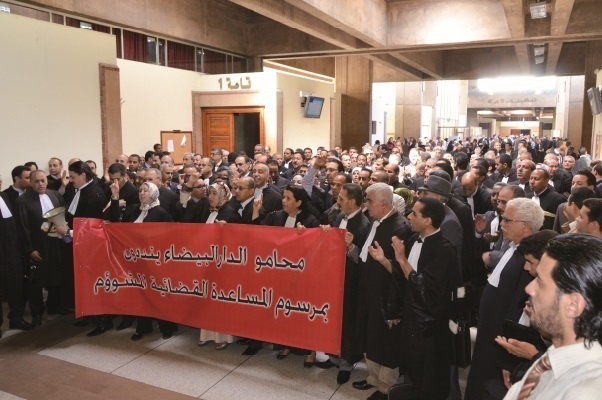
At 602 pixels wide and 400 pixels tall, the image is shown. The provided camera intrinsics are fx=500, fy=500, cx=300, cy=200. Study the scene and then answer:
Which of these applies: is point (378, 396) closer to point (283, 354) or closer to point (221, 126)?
point (283, 354)

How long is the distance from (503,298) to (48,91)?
9.51m

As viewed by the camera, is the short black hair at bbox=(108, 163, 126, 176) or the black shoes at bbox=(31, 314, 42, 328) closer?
the black shoes at bbox=(31, 314, 42, 328)

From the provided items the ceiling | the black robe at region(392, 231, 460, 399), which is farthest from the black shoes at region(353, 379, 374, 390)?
the ceiling

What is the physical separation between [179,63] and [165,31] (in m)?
1.47

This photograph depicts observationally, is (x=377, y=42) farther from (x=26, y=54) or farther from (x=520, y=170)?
(x=26, y=54)

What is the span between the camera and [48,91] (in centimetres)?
981

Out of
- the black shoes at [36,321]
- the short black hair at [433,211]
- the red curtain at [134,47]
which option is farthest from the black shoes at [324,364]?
the red curtain at [134,47]

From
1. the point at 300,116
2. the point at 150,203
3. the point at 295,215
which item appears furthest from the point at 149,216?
the point at 300,116

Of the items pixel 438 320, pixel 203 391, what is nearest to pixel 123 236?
pixel 203 391

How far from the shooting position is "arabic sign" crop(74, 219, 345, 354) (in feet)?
15.2

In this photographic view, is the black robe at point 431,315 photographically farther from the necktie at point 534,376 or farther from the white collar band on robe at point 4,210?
the white collar band on robe at point 4,210

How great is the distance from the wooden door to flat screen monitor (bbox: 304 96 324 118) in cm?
316

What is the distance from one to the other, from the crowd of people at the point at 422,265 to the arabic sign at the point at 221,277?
0.74ft

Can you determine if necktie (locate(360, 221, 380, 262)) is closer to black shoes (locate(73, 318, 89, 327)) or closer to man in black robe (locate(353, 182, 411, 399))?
man in black robe (locate(353, 182, 411, 399))
